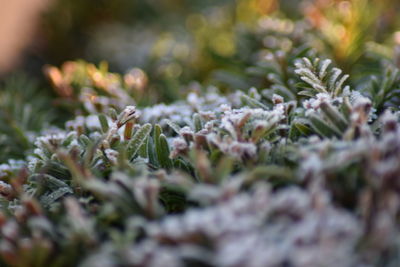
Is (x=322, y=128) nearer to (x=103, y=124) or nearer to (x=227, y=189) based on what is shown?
(x=227, y=189)

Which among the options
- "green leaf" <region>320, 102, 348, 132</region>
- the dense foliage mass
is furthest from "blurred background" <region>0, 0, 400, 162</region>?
"green leaf" <region>320, 102, 348, 132</region>

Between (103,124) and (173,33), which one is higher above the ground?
(173,33)

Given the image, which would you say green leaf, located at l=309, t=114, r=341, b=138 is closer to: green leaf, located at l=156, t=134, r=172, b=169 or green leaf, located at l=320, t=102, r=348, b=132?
green leaf, located at l=320, t=102, r=348, b=132

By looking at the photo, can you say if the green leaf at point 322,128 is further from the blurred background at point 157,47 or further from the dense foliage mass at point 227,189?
the blurred background at point 157,47

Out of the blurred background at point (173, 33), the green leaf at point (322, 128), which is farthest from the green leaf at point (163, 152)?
the blurred background at point (173, 33)

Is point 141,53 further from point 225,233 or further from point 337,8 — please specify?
point 225,233

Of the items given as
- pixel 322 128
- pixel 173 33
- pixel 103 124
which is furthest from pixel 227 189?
pixel 173 33

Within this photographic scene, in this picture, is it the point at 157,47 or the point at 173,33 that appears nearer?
the point at 157,47

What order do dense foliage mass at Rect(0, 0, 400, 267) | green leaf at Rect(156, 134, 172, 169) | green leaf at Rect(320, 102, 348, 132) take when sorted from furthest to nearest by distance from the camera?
green leaf at Rect(156, 134, 172, 169) → green leaf at Rect(320, 102, 348, 132) → dense foliage mass at Rect(0, 0, 400, 267)
